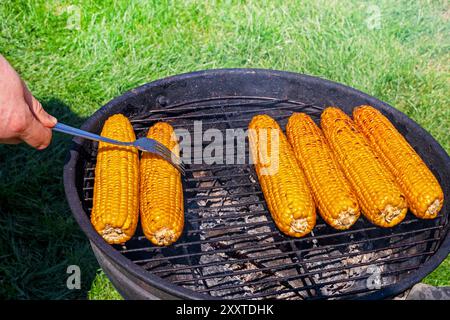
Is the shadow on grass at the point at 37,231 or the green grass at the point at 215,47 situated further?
the green grass at the point at 215,47

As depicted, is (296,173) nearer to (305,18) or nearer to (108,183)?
(108,183)

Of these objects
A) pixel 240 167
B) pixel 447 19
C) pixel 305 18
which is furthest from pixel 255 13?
pixel 240 167

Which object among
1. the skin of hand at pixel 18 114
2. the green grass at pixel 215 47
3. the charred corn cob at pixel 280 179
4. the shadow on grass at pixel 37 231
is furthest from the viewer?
the green grass at pixel 215 47

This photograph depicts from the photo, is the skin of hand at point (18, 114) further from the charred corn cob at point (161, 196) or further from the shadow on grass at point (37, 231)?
the shadow on grass at point (37, 231)

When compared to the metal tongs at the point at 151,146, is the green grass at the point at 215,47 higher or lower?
higher

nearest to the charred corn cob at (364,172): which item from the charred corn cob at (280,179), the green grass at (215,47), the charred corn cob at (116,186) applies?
the charred corn cob at (280,179)

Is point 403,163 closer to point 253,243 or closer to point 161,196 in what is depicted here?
point 253,243

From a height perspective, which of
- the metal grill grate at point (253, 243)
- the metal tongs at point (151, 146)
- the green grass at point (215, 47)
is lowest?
the metal grill grate at point (253, 243)

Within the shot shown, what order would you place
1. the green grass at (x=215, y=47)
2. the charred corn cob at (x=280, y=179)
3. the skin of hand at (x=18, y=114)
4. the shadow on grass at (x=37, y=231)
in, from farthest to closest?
the green grass at (x=215, y=47), the shadow on grass at (x=37, y=231), the charred corn cob at (x=280, y=179), the skin of hand at (x=18, y=114)
